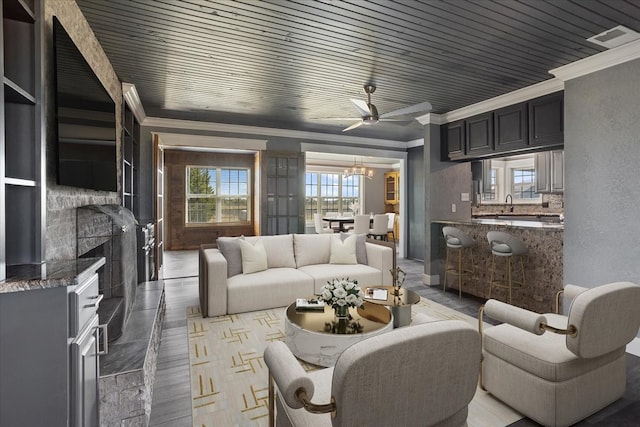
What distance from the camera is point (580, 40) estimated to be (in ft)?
8.73

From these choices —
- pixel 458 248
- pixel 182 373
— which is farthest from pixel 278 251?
pixel 458 248

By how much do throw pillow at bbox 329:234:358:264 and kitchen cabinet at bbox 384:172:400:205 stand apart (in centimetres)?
659

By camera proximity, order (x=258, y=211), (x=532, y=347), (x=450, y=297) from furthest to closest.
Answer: (x=258, y=211)
(x=450, y=297)
(x=532, y=347)

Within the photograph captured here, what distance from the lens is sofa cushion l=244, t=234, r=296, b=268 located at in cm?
419

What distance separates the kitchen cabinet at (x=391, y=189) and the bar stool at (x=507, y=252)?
265 inches

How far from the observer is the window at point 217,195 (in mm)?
8336

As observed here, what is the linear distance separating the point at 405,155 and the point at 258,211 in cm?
358

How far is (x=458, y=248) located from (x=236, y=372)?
3.22 m

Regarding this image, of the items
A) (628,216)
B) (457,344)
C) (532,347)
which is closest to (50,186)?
(457,344)

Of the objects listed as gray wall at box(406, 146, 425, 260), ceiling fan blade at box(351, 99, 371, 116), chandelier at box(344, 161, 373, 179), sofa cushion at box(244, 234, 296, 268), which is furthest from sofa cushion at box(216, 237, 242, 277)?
chandelier at box(344, 161, 373, 179)

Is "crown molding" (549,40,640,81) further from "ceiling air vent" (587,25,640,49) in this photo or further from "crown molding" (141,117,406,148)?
"crown molding" (141,117,406,148)

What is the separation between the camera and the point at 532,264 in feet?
12.2

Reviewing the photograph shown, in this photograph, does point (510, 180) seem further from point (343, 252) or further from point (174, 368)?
point (174, 368)

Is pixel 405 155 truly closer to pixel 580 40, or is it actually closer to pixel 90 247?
pixel 580 40
